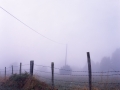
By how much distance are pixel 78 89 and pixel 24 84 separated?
5020 mm

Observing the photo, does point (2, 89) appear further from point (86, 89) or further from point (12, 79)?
point (86, 89)

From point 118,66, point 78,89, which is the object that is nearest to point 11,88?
point 78,89

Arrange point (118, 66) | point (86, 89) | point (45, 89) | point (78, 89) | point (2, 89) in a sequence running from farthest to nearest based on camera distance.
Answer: point (118, 66), point (2, 89), point (45, 89), point (78, 89), point (86, 89)

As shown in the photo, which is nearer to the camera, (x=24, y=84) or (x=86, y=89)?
(x=86, y=89)

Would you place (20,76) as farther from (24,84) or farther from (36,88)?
(36,88)

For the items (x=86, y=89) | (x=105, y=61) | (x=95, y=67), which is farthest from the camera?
(x=95, y=67)

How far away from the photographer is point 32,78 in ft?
46.6

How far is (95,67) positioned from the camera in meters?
131

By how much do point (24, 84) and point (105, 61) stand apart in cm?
10343

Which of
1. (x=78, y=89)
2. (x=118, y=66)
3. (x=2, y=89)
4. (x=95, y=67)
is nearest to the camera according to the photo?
(x=78, y=89)

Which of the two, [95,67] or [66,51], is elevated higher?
[66,51]

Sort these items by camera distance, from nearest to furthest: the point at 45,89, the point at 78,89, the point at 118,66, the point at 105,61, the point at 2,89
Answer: the point at 78,89 → the point at 45,89 → the point at 2,89 → the point at 118,66 → the point at 105,61

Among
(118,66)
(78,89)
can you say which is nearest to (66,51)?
(118,66)

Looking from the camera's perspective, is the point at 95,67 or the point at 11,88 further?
the point at 95,67
